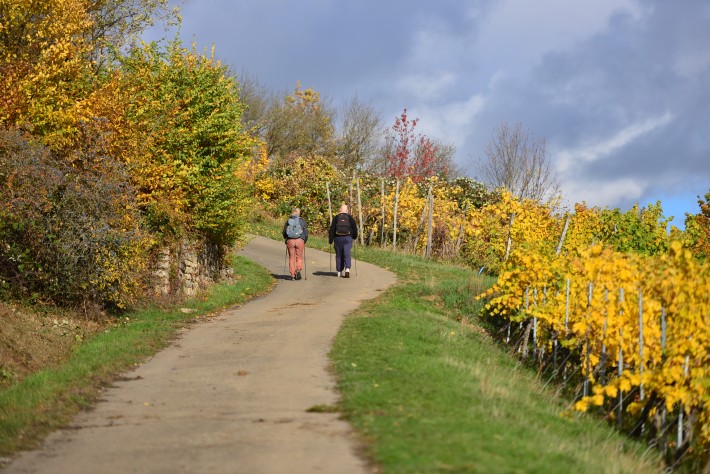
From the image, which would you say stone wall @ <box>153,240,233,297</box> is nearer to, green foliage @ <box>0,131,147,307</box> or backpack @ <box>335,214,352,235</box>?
green foliage @ <box>0,131,147,307</box>

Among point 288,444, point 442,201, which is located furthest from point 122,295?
point 442,201

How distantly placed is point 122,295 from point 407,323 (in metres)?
5.91

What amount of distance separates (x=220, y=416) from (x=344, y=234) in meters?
15.5

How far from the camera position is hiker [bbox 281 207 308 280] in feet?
79.1

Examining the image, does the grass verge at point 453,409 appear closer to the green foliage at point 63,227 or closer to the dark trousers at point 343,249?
the green foliage at point 63,227

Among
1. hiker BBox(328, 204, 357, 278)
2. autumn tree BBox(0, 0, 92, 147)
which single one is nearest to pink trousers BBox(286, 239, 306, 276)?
hiker BBox(328, 204, 357, 278)

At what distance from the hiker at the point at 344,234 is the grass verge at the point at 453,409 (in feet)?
24.7

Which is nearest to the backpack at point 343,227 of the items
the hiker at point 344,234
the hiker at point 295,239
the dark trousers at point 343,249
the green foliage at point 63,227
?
the hiker at point 344,234

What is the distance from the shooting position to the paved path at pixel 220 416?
297 inches

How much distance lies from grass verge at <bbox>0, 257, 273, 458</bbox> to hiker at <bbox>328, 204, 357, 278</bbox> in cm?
500

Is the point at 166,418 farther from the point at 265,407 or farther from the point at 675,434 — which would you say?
the point at 675,434

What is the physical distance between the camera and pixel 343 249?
24828 mm

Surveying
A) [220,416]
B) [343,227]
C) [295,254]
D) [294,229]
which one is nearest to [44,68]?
[294,229]

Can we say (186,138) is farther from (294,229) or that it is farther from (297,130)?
(297,130)
